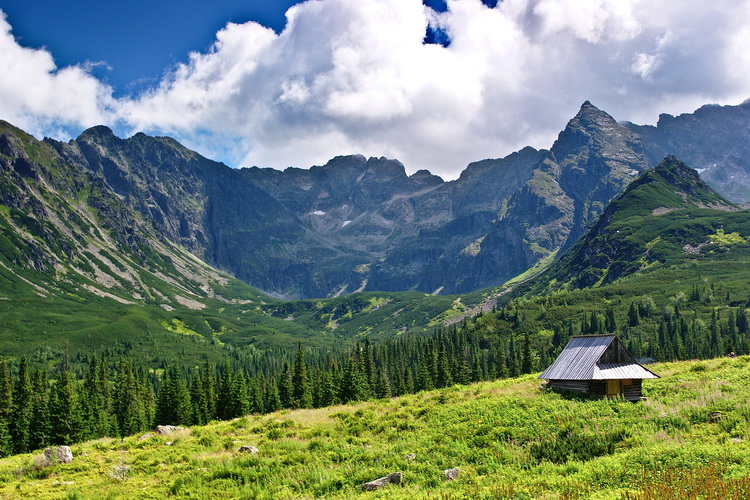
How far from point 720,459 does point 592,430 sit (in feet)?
25.0

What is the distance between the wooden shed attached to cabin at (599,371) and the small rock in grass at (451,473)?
19.1 meters

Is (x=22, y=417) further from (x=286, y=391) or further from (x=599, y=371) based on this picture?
(x=599, y=371)

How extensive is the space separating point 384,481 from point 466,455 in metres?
5.02

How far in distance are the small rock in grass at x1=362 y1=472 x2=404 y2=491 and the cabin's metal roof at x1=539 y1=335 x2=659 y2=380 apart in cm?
2109

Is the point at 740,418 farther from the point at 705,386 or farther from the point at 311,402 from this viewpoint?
the point at 311,402

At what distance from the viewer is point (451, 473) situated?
1928cm

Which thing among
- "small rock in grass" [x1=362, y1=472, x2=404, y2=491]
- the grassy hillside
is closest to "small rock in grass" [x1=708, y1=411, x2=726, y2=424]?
the grassy hillside

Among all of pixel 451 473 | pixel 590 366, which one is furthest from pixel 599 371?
pixel 451 473

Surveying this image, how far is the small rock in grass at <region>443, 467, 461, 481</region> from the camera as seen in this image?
18.8 m

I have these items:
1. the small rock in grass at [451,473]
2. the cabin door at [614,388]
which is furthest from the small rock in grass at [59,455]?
the cabin door at [614,388]

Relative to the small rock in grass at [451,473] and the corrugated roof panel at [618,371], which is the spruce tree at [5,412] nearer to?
the small rock in grass at [451,473]

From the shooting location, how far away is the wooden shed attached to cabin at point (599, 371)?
113ft

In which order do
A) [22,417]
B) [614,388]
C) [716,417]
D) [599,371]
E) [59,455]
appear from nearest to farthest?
[716,417]
[59,455]
[614,388]
[599,371]
[22,417]

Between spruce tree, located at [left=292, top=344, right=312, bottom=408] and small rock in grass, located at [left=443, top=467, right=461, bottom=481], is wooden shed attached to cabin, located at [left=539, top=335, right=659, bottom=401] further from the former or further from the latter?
spruce tree, located at [left=292, top=344, right=312, bottom=408]
